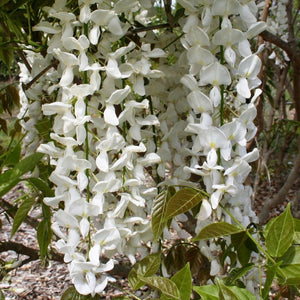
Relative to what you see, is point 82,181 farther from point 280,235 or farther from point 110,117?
point 280,235

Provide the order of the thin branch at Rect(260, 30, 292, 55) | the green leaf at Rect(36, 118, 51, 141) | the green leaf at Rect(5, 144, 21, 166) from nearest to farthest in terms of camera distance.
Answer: the green leaf at Rect(5, 144, 21, 166) → the green leaf at Rect(36, 118, 51, 141) → the thin branch at Rect(260, 30, 292, 55)

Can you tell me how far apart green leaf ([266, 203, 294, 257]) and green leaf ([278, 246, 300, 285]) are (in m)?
0.02

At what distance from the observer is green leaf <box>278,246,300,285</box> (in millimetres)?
574

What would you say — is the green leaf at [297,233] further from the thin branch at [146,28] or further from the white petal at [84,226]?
the thin branch at [146,28]

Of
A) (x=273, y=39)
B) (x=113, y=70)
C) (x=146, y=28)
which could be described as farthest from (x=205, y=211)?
(x=273, y=39)

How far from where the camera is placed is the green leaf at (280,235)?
0.58 m

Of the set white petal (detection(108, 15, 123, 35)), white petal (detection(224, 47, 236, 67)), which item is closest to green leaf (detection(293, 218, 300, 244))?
white petal (detection(224, 47, 236, 67))

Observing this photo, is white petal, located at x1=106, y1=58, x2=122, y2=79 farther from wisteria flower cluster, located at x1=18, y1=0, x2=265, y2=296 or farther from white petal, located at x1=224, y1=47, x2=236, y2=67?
white petal, located at x1=224, y1=47, x2=236, y2=67

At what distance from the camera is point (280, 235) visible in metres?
0.59

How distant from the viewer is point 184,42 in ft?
2.28

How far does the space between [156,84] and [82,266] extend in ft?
1.27

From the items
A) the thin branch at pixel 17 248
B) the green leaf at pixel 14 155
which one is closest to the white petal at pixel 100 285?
the green leaf at pixel 14 155

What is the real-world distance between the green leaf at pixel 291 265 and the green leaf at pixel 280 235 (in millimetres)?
19

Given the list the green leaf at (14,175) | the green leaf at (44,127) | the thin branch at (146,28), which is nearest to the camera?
the green leaf at (14,175)
